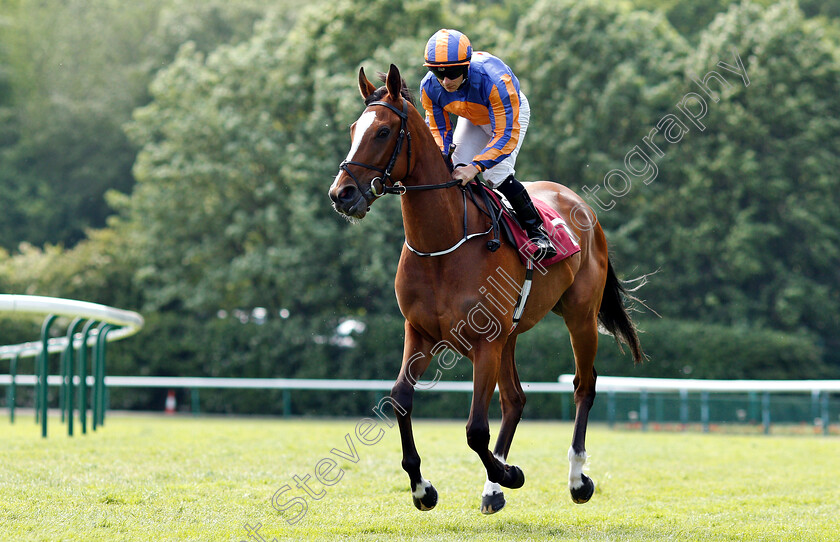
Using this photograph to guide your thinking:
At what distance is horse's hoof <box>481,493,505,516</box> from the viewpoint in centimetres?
563

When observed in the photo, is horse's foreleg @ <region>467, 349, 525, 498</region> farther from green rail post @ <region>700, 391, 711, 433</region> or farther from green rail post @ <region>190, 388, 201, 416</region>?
green rail post @ <region>190, 388, 201, 416</region>

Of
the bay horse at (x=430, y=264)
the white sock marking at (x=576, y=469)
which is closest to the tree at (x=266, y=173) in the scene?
the white sock marking at (x=576, y=469)

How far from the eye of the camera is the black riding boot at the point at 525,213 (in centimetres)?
593

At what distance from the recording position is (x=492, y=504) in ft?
18.5

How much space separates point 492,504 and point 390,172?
2156mm

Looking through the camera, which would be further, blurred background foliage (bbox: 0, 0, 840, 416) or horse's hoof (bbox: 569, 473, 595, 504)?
blurred background foliage (bbox: 0, 0, 840, 416)

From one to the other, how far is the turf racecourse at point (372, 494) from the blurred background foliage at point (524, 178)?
11590 mm

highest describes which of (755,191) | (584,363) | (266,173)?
(266,173)

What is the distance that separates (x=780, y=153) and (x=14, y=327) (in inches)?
765

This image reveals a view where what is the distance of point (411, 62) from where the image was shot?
70.0 feet

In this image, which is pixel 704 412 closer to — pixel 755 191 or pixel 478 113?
pixel 755 191

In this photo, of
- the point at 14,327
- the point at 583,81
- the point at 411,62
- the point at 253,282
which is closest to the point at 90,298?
the point at 14,327

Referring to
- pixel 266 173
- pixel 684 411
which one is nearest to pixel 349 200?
pixel 684 411

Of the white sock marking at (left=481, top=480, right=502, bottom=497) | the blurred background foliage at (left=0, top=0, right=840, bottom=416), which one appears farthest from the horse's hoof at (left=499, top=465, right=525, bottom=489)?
the blurred background foliage at (left=0, top=0, right=840, bottom=416)
